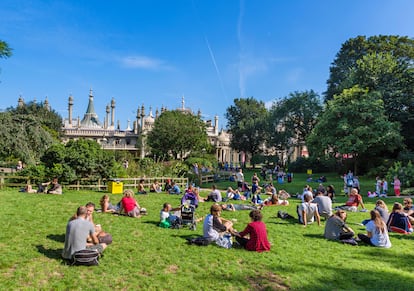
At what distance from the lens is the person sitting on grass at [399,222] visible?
10.4 m

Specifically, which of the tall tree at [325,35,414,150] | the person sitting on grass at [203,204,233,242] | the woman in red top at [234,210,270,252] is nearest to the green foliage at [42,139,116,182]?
the person sitting on grass at [203,204,233,242]

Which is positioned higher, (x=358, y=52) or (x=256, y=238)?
(x=358, y=52)

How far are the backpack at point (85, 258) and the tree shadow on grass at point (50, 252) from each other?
64 cm

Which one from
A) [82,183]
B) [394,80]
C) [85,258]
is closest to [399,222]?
[85,258]

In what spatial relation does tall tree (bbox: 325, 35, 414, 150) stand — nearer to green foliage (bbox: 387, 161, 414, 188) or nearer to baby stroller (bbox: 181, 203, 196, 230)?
green foliage (bbox: 387, 161, 414, 188)

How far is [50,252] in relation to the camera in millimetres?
7223

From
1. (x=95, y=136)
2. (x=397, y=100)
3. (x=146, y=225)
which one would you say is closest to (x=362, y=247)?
(x=146, y=225)

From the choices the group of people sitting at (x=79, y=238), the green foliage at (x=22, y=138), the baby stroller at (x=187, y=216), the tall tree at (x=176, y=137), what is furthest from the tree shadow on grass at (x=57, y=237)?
the tall tree at (x=176, y=137)

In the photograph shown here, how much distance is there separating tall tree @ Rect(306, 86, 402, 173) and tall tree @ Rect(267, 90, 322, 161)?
1340 centimetres

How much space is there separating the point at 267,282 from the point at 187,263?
1.77m

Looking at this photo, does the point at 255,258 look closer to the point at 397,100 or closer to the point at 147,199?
the point at 147,199

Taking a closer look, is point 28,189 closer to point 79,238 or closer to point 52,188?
point 52,188

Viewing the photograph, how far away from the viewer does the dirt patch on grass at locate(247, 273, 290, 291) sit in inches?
233

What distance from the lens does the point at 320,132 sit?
34406 millimetres
